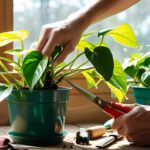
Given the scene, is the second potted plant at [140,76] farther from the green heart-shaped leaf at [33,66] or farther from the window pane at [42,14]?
the green heart-shaped leaf at [33,66]

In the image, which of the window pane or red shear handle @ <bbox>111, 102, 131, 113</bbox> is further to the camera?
the window pane

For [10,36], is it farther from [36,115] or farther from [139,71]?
[139,71]

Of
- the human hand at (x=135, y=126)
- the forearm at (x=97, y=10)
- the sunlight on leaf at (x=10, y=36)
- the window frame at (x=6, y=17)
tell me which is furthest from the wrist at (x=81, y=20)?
the window frame at (x=6, y=17)

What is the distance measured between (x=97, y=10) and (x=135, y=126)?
0.94ft

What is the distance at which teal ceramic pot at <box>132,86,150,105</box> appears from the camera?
45.7 inches

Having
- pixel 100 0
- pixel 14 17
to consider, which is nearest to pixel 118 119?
pixel 100 0

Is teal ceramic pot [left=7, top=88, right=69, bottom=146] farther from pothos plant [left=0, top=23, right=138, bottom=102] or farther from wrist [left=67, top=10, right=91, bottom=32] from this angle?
wrist [left=67, top=10, right=91, bottom=32]

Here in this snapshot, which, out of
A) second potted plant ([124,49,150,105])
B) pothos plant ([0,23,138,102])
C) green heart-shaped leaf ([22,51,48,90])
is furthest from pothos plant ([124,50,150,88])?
green heart-shaped leaf ([22,51,48,90])

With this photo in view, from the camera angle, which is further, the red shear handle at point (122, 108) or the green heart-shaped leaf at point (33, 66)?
the red shear handle at point (122, 108)

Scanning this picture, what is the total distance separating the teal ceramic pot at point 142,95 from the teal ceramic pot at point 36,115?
0.31 metres

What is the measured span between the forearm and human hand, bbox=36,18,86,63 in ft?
0.07

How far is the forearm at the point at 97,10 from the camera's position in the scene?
37.5 inches

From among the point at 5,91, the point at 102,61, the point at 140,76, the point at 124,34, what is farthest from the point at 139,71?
the point at 5,91

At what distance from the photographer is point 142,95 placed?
1170 mm
